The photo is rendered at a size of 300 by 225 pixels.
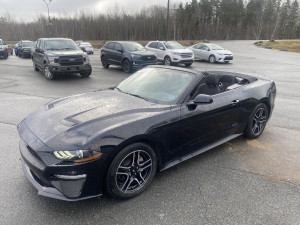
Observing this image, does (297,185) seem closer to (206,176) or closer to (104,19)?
(206,176)

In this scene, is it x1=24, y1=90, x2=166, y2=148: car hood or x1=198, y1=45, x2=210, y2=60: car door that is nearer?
x1=24, y1=90, x2=166, y2=148: car hood

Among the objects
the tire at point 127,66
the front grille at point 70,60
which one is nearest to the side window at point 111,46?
the tire at point 127,66

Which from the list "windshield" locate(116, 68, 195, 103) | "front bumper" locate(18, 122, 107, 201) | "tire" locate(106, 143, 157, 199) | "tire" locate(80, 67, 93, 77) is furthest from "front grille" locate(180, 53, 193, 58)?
"front bumper" locate(18, 122, 107, 201)

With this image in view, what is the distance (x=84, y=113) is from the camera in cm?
310

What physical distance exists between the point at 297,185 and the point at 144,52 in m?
11.6

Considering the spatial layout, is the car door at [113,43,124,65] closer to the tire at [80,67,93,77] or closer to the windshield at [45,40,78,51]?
the tire at [80,67,93,77]

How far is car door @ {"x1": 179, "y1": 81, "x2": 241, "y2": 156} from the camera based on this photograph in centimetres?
337

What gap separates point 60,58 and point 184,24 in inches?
2598

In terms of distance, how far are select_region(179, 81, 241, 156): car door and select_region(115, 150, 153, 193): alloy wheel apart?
61 centimetres

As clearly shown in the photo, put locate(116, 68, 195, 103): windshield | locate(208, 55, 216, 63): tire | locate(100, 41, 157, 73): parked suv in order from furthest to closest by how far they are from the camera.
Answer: locate(208, 55, 216, 63): tire, locate(100, 41, 157, 73): parked suv, locate(116, 68, 195, 103): windshield

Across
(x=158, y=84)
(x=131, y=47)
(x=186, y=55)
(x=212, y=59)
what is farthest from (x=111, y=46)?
(x=158, y=84)

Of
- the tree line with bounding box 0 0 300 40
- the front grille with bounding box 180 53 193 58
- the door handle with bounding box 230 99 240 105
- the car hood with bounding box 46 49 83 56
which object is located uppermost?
the tree line with bounding box 0 0 300 40

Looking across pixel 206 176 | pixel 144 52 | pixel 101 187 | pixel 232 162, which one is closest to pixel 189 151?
pixel 206 176

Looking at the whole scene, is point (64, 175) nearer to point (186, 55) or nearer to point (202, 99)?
point (202, 99)
